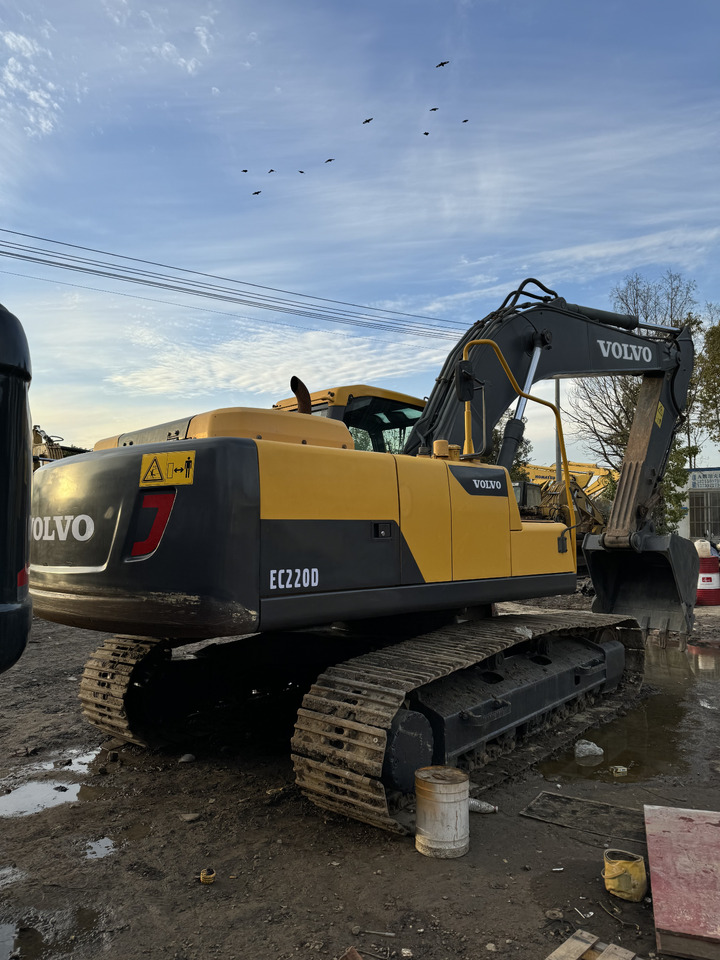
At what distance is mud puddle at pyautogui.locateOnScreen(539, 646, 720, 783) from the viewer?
16.4ft

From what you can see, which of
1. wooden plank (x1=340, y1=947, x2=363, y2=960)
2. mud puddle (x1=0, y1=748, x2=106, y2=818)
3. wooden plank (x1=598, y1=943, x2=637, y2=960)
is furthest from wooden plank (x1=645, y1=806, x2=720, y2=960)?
mud puddle (x1=0, y1=748, x2=106, y2=818)

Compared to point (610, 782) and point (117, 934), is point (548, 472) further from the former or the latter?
point (117, 934)

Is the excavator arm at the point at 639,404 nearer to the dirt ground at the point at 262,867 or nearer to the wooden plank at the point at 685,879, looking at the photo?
the dirt ground at the point at 262,867

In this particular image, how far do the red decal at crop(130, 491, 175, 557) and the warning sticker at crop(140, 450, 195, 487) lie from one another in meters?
0.07

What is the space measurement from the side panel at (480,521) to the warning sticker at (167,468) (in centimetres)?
179

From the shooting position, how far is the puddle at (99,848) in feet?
12.4

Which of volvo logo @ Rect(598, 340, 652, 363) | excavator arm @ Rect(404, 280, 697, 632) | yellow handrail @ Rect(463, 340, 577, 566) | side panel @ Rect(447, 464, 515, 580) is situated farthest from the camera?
volvo logo @ Rect(598, 340, 652, 363)

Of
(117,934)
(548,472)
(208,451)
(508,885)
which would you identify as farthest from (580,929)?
(548,472)

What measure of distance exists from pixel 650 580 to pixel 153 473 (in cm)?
644

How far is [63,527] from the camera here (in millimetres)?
4105

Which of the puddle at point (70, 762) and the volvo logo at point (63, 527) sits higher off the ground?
the volvo logo at point (63, 527)

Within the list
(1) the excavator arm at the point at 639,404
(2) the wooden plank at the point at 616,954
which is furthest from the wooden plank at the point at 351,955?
(1) the excavator arm at the point at 639,404

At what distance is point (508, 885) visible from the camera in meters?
3.38

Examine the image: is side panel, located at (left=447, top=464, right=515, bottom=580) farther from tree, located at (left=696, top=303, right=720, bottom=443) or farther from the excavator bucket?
tree, located at (left=696, top=303, right=720, bottom=443)
